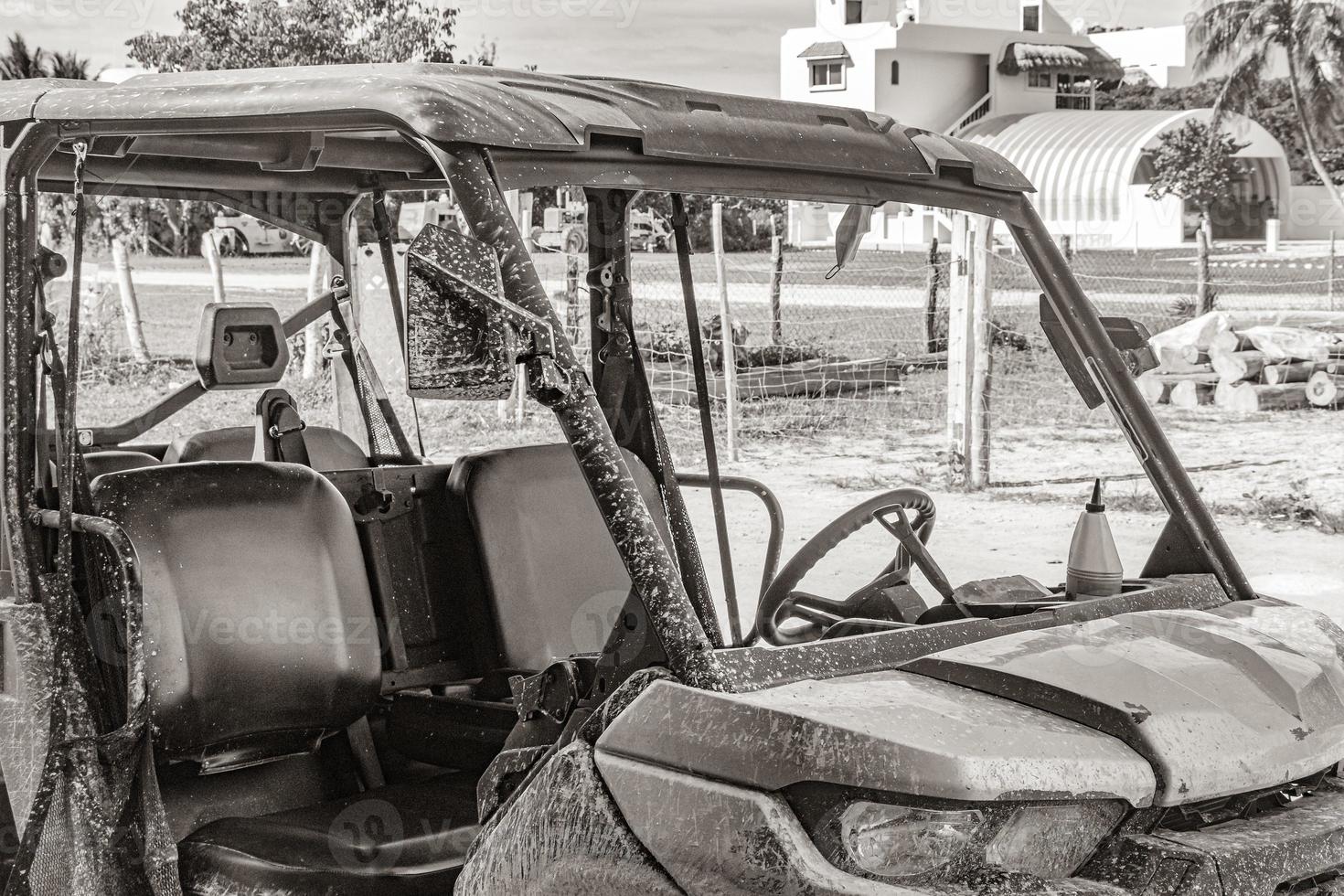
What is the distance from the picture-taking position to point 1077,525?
9.67 ft

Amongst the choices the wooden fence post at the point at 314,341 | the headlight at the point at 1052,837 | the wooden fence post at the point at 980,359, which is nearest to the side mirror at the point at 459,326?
the headlight at the point at 1052,837

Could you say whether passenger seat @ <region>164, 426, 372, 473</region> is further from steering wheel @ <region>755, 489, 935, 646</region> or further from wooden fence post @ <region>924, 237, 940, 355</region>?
wooden fence post @ <region>924, 237, 940, 355</region>

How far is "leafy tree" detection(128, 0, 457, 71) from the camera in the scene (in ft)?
41.1

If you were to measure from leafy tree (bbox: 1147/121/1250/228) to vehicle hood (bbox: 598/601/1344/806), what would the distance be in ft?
148

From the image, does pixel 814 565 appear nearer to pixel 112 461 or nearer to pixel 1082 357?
pixel 1082 357

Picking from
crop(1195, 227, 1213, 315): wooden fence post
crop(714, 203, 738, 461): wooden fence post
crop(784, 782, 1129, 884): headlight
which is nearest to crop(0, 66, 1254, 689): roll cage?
crop(784, 782, 1129, 884): headlight

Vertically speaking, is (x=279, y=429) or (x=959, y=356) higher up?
(x=279, y=429)

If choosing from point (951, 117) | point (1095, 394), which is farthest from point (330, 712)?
point (951, 117)

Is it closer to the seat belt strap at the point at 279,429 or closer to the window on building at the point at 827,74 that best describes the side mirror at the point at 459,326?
the seat belt strap at the point at 279,429

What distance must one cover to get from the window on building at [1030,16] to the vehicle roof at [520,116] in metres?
73.4

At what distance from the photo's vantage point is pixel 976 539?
27.3 ft

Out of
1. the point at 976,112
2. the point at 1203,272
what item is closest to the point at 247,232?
the point at 1203,272

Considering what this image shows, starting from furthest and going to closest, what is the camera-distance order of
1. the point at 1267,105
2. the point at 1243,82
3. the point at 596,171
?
1. the point at 1267,105
2. the point at 1243,82
3. the point at 596,171

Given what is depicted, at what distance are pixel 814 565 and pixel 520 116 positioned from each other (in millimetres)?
1413
